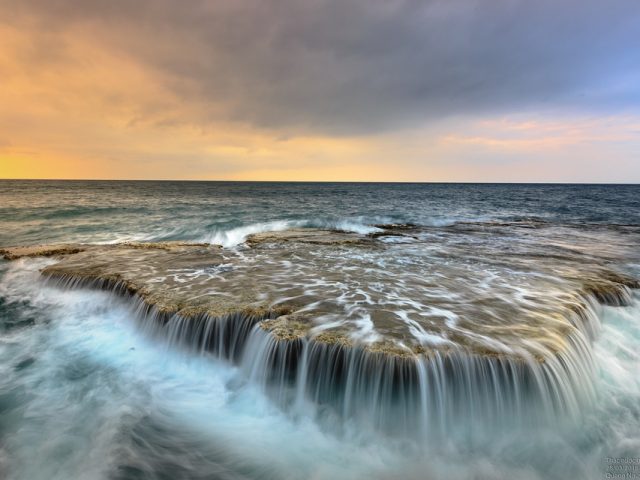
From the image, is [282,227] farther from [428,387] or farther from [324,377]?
[428,387]

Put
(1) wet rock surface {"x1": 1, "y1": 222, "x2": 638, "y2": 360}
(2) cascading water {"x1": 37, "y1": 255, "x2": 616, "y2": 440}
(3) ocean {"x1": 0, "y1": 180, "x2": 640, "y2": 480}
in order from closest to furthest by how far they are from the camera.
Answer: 1. (3) ocean {"x1": 0, "y1": 180, "x2": 640, "y2": 480}
2. (2) cascading water {"x1": 37, "y1": 255, "x2": 616, "y2": 440}
3. (1) wet rock surface {"x1": 1, "y1": 222, "x2": 638, "y2": 360}

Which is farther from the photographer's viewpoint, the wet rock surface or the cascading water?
the wet rock surface

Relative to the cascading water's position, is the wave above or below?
below

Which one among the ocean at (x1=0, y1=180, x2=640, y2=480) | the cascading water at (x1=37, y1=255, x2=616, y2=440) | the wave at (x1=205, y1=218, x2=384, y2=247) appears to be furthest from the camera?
the wave at (x1=205, y1=218, x2=384, y2=247)

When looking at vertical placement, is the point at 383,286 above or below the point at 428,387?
above

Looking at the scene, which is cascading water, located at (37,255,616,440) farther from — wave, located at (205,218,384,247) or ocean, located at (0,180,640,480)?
wave, located at (205,218,384,247)

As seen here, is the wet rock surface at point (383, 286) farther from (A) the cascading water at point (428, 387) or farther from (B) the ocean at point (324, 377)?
(A) the cascading water at point (428, 387)

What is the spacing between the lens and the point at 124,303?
8453 mm

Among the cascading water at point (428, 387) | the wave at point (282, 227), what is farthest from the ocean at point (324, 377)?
the wave at point (282, 227)

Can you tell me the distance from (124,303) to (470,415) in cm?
791

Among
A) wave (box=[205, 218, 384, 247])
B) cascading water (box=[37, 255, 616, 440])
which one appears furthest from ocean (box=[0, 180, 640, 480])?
wave (box=[205, 218, 384, 247])

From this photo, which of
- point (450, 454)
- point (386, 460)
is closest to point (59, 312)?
point (386, 460)

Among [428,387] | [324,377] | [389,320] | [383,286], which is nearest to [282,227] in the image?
[383,286]

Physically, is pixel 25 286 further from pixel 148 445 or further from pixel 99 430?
pixel 148 445
